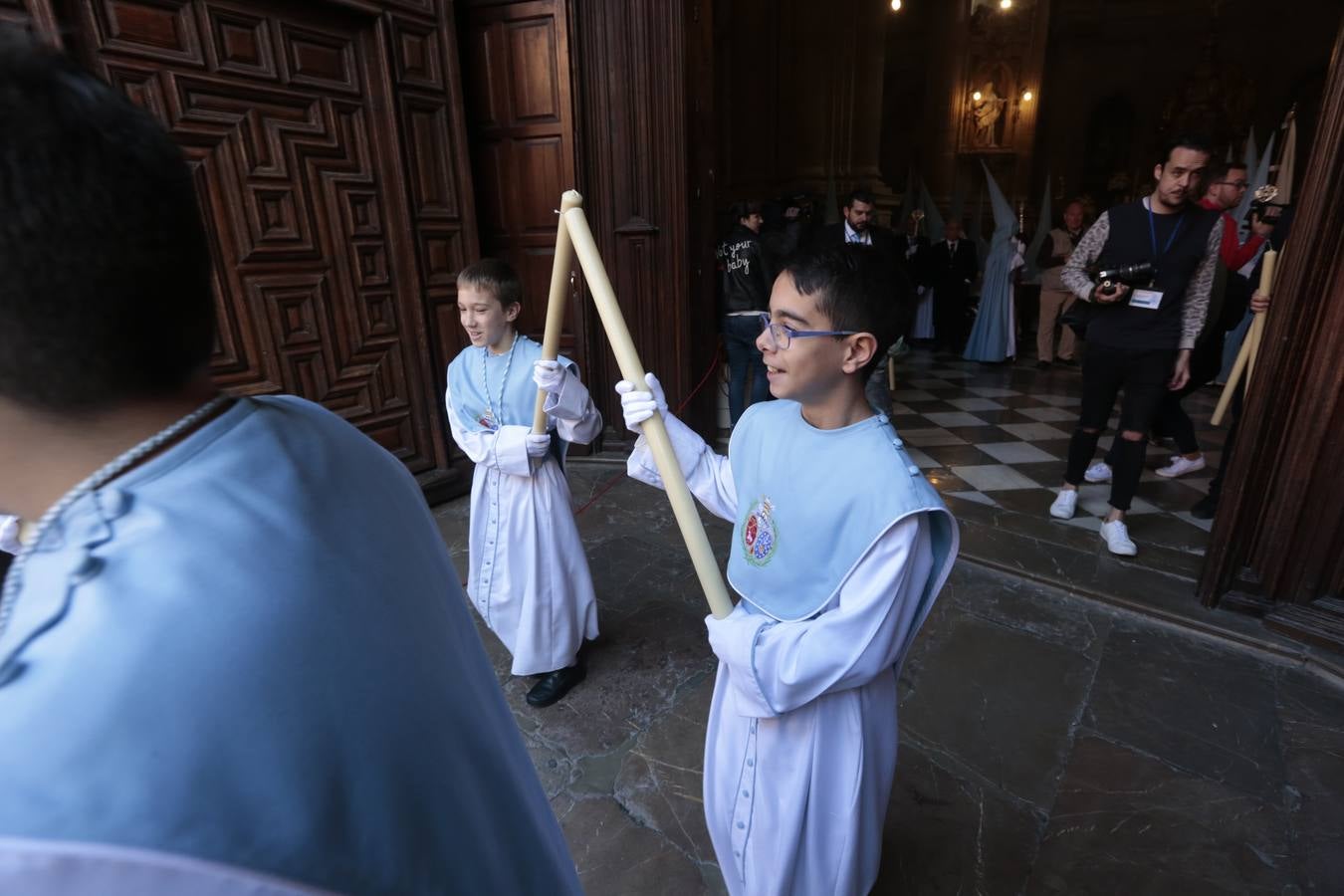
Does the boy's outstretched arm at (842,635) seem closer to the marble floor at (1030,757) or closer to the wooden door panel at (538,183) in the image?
the marble floor at (1030,757)

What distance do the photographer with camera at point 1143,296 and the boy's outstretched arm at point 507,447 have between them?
2818 millimetres

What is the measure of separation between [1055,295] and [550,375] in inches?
316

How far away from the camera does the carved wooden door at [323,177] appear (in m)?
3.12

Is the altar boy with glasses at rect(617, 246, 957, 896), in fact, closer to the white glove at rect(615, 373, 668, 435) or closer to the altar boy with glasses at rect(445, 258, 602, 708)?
the white glove at rect(615, 373, 668, 435)

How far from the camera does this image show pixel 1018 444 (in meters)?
5.16

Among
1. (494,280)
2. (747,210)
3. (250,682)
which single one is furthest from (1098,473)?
(250,682)

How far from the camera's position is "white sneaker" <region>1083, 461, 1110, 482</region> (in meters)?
4.39

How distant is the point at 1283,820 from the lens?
74.1 inches

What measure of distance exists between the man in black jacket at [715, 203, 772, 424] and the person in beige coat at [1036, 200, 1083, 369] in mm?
4697

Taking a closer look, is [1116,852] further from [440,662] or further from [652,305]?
[652,305]

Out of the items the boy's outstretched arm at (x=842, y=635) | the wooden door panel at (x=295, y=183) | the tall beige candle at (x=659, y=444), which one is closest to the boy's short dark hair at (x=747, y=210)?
the wooden door panel at (x=295, y=183)

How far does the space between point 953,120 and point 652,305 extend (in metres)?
13.5

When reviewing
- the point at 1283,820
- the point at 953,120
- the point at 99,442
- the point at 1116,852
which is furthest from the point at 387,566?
the point at 953,120

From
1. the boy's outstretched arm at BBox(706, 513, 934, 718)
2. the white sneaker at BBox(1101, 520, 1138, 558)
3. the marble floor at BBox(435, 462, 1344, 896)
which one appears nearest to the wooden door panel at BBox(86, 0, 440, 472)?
the marble floor at BBox(435, 462, 1344, 896)
